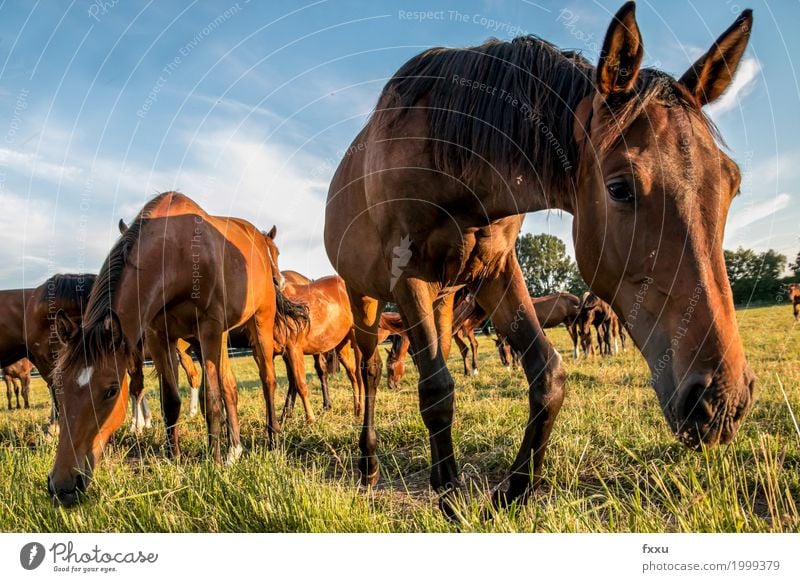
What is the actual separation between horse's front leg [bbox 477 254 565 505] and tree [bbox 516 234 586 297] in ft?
0.92

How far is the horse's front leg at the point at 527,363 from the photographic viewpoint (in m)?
2.73

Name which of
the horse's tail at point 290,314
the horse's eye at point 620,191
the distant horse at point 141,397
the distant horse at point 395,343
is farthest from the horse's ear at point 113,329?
the distant horse at point 395,343

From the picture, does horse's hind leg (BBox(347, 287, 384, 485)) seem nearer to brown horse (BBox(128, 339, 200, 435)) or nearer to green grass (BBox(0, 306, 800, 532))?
green grass (BBox(0, 306, 800, 532))

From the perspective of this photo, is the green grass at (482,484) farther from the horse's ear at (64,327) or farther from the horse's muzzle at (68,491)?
the horse's ear at (64,327)

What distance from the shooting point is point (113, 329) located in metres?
3.29

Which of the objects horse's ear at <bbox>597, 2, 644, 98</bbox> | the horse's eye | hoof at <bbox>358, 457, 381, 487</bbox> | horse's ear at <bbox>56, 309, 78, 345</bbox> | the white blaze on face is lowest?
hoof at <bbox>358, 457, 381, 487</bbox>

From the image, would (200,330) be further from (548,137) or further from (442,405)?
(548,137)

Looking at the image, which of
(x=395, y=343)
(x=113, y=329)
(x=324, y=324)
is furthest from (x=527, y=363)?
(x=395, y=343)

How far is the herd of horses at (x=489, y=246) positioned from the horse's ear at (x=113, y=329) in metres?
0.01

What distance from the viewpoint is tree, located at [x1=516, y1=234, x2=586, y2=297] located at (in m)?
3.24

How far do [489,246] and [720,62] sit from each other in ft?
4.39

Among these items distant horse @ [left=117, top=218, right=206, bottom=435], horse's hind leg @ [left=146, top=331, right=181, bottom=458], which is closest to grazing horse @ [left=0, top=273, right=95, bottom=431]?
distant horse @ [left=117, top=218, right=206, bottom=435]

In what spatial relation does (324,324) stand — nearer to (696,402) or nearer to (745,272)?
(745,272)

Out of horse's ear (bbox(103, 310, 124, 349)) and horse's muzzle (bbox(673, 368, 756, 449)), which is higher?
horse's ear (bbox(103, 310, 124, 349))
